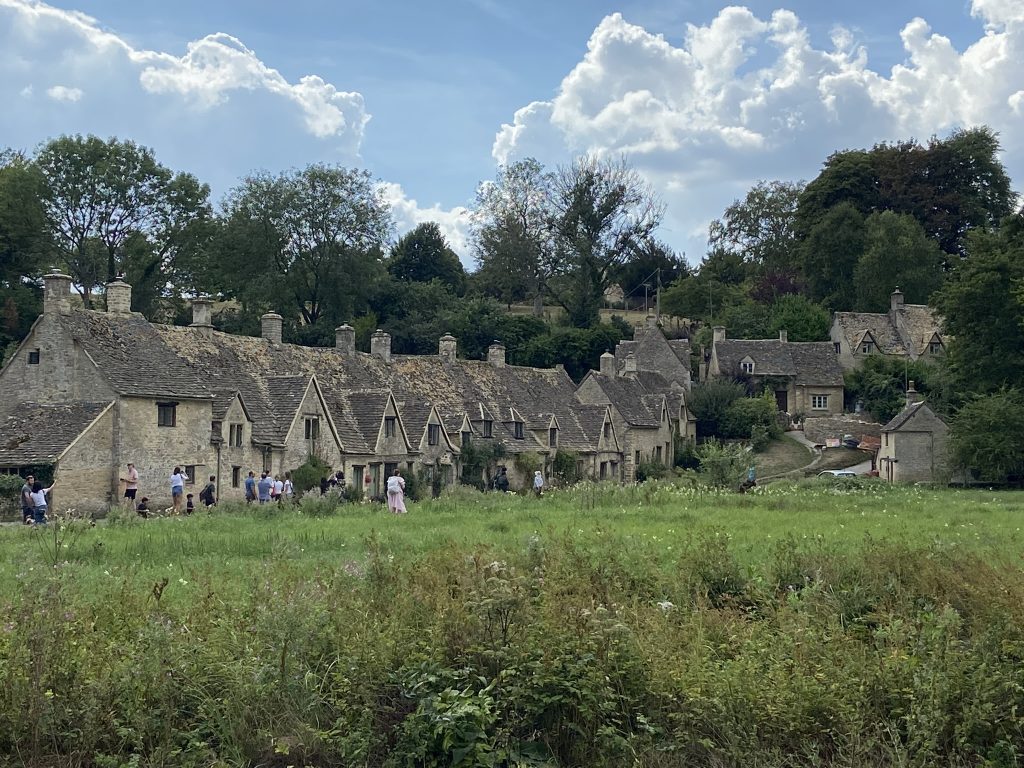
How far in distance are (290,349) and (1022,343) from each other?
3978cm

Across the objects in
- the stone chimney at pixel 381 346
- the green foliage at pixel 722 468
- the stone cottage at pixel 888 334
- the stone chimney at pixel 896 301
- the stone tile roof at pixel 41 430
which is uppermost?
the stone chimney at pixel 896 301

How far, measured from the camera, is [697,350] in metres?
96.1

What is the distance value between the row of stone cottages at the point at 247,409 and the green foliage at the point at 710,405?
11.5 m

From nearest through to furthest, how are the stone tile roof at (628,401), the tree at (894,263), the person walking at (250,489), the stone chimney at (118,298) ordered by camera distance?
the person walking at (250,489) < the stone chimney at (118,298) < the stone tile roof at (628,401) < the tree at (894,263)

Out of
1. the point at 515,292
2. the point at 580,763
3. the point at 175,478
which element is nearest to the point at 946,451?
the point at 175,478

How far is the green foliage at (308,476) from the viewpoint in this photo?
1788 inches

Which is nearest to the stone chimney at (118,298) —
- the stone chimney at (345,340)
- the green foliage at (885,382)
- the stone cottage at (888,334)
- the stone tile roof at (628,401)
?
the stone chimney at (345,340)

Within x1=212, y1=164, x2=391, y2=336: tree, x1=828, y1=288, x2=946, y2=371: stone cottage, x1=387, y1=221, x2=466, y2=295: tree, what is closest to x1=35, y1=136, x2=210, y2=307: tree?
x1=212, y1=164, x2=391, y2=336: tree

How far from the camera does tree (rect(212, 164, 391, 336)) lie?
83312 mm

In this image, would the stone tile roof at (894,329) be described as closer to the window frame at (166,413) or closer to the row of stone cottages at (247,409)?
the row of stone cottages at (247,409)

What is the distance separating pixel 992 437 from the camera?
2057 inches

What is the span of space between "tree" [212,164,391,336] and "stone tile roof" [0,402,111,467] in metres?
43.1

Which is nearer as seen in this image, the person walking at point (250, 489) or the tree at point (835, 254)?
the person walking at point (250, 489)

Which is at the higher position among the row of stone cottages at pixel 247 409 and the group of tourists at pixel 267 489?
the row of stone cottages at pixel 247 409
